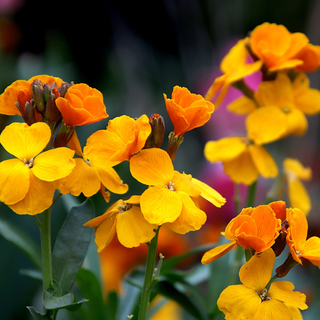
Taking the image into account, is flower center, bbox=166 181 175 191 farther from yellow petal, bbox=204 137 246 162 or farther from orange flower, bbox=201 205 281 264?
yellow petal, bbox=204 137 246 162

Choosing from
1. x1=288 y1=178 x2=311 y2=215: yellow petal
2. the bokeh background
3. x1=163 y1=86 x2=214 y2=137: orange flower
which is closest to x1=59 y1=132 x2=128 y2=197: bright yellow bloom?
x1=163 y1=86 x2=214 y2=137: orange flower

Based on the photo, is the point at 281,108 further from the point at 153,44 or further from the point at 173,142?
the point at 153,44

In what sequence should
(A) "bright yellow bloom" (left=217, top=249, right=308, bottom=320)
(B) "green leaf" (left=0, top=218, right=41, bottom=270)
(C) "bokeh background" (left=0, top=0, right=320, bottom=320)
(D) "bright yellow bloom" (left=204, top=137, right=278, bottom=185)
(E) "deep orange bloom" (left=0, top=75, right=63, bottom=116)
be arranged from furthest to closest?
(C) "bokeh background" (left=0, top=0, right=320, bottom=320), (D) "bright yellow bloom" (left=204, top=137, right=278, bottom=185), (B) "green leaf" (left=0, top=218, right=41, bottom=270), (E) "deep orange bloom" (left=0, top=75, right=63, bottom=116), (A) "bright yellow bloom" (left=217, top=249, right=308, bottom=320)

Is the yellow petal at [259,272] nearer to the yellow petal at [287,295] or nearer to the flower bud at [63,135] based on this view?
the yellow petal at [287,295]

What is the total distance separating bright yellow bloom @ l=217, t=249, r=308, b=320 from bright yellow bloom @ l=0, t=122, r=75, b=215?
9.4 inches

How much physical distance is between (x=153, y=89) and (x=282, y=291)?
1950mm

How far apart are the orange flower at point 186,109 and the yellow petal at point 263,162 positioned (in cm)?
34

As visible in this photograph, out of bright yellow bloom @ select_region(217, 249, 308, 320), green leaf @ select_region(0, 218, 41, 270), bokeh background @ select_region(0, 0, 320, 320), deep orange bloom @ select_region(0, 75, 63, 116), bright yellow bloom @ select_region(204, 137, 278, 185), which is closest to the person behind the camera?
bright yellow bloom @ select_region(217, 249, 308, 320)

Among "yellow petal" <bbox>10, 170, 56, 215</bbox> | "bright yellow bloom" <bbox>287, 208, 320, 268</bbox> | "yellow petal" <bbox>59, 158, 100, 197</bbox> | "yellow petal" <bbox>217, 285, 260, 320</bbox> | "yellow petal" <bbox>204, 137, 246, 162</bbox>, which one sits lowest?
"yellow petal" <bbox>204, 137, 246, 162</bbox>

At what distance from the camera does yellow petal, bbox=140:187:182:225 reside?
47 cm

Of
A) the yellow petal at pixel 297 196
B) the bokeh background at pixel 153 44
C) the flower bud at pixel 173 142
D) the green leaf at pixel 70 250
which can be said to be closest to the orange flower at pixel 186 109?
the flower bud at pixel 173 142

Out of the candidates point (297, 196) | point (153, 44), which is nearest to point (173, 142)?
point (297, 196)

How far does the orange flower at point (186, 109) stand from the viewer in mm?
514

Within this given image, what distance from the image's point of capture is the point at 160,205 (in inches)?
19.1
